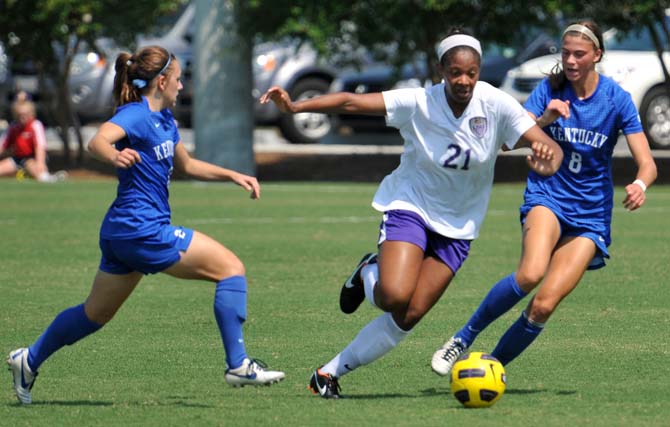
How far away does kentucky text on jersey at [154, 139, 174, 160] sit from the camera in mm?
6968

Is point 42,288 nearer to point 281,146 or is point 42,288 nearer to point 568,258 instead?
point 568,258

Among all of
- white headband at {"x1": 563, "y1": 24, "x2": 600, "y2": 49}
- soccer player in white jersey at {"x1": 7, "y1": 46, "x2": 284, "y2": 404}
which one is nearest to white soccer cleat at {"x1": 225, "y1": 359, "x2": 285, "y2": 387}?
soccer player in white jersey at {"x1": 7, "y1": 46, "x2": 284, "y2": 404}

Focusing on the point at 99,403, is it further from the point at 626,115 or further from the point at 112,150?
the point at 626,115

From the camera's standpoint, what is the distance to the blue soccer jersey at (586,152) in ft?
25.1

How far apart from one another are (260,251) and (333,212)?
14.0 ft

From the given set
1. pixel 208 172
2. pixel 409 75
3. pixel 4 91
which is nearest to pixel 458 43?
pixel 208 172

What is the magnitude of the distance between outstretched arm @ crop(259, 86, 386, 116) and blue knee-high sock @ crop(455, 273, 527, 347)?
1.22m

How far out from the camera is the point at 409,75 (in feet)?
88.2

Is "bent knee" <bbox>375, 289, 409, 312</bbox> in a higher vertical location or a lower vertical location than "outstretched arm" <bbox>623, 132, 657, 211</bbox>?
lower

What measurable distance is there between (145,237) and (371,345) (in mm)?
1250

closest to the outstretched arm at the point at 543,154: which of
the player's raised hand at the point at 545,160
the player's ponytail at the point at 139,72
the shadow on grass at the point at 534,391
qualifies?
the player's raised hand at the point at 545,160

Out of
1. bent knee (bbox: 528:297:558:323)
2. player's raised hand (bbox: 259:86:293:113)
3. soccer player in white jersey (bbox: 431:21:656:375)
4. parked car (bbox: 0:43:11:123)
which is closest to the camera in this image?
player's raised hand (bbox: 259:86:293:113)

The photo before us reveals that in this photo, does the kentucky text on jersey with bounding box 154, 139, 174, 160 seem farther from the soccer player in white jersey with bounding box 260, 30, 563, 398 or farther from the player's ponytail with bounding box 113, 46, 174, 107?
the soccer player in white jersey with bounding box 260, 30, 563, 398

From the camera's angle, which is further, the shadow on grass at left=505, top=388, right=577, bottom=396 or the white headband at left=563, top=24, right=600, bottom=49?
the white headband at left=563, top=24, right=600, bottom=49
